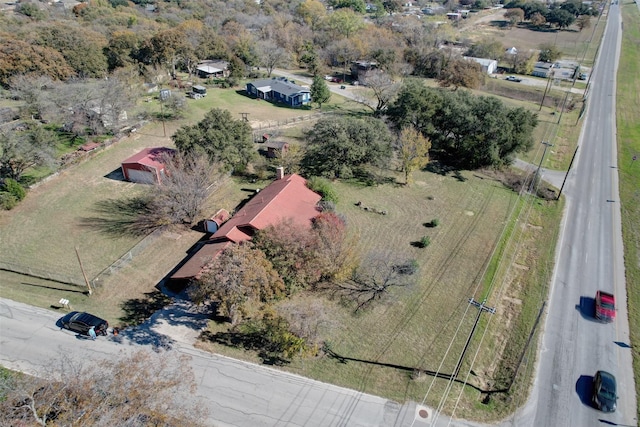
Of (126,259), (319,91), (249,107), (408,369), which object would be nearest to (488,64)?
(319,91)

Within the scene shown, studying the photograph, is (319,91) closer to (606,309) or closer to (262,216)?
(262,216)

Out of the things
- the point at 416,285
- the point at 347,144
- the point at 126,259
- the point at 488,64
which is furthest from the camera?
the point at 488,64

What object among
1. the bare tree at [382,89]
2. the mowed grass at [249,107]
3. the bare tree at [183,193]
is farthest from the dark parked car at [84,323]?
the bare tree at [382,89]

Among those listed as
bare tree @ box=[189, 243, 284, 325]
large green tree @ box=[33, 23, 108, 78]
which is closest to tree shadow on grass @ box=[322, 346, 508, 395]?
bare tree @ box=[189, 243, 284, 325]

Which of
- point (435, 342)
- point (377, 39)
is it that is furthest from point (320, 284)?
point (377, 39)

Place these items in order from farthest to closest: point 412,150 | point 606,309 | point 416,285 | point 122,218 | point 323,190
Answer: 1. point 412,150
2. point 323,190
3. point 122,218
4. point 416,285
5. point 606,309

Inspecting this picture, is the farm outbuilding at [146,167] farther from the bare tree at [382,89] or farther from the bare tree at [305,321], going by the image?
the bare tree at [382,89]

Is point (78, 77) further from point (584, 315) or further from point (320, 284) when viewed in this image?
point (584, 315)
